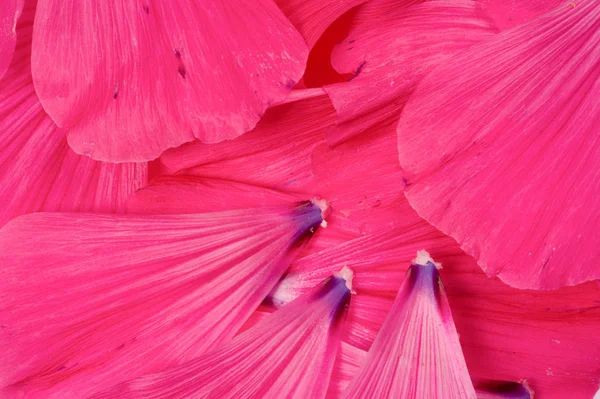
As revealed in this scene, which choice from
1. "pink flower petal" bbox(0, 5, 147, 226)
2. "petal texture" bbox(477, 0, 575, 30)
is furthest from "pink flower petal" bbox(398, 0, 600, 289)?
"pink flower petal" bbox(0, 5, 147, 226)

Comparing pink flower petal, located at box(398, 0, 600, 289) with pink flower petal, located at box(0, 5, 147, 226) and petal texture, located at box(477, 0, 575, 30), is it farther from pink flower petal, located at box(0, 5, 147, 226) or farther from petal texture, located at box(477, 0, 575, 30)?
pink flower petal, located at box(0, 5, 147, 226)

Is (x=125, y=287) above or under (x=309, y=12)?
under

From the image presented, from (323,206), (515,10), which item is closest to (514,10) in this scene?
(515,10)

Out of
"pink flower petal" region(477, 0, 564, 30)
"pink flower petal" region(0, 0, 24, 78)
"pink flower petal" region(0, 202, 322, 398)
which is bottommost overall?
"pink flower petal" region(0, 202, 322, 398)

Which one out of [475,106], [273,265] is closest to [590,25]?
[475,106]

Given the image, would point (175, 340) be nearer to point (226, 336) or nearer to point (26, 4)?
point (226, 336)

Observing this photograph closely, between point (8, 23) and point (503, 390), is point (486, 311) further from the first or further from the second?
point (8, 23)

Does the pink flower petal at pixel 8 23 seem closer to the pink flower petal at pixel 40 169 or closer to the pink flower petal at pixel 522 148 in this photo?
the pink flower petal at pixel 40 169
